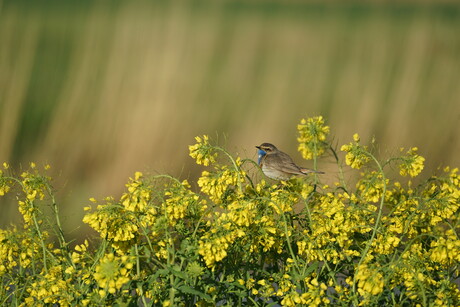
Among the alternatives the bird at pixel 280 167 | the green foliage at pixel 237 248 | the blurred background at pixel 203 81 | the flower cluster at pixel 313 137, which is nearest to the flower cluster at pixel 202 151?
the green foliage at pixel 237 248

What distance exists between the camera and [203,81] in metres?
11.3

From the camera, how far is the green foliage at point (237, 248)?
4035 mm

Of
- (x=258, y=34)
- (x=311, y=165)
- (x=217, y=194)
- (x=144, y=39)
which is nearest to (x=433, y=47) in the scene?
(x=258, y=34)

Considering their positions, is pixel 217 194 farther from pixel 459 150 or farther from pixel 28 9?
pixel 28 9

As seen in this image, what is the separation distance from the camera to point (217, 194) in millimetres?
4387

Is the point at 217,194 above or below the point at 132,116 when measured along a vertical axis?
above

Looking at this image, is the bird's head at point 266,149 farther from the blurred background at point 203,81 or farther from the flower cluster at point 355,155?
the flower cluster at point 355,155

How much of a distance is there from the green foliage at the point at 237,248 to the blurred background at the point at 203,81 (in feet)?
6.74

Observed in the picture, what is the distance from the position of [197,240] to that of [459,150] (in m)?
5.61

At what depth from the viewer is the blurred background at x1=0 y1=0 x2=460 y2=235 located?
28.2ft

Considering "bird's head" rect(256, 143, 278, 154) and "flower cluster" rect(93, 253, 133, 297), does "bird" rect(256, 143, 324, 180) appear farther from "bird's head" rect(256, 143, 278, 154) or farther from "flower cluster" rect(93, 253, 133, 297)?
"flower cluster" rect(93, 253, 133, 297)

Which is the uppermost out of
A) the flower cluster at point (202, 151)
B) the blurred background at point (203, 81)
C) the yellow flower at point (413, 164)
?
the yellow flower at point (413, 164)

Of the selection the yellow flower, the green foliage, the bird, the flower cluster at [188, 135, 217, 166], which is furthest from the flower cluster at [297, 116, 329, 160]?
the bird

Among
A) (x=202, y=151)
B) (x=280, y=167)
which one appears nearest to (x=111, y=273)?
(x=202, y=151)
